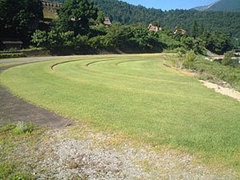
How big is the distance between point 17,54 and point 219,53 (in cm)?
9940

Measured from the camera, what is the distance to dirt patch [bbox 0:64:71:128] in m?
7.41

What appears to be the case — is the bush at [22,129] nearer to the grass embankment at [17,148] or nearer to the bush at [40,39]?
the grass embankment at [17,148]

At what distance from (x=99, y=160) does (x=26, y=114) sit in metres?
4.54

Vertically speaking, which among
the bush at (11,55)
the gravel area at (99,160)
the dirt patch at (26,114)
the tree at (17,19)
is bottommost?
the gravel area at (99,160)

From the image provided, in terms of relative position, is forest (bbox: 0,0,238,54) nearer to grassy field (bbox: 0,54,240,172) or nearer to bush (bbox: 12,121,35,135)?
grassy field (bbox: 0,54,240,172)

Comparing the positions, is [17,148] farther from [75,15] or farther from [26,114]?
[75,15]

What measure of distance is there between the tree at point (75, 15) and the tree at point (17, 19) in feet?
26.8

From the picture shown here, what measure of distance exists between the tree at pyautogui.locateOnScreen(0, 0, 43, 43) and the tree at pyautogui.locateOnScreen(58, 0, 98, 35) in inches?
321

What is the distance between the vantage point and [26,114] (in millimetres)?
8164

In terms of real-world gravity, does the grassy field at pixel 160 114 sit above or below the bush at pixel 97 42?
below

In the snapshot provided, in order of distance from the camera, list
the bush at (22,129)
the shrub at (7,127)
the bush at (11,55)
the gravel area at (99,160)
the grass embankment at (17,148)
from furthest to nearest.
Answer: the bush at (11,55) < the shrub at (7,127) < the bush at (22,129) < the gravel area at (99,160) < the grass embankment at (17,148)

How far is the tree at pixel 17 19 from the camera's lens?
41.6 meters

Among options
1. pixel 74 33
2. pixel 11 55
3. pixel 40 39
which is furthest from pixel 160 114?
pixel 74 33

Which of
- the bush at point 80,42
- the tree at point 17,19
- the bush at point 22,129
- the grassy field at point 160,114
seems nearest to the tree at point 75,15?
the bush at point 80,42
